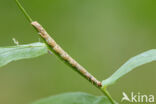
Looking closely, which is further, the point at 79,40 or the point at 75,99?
the point at 79,40

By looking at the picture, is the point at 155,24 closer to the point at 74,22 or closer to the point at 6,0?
the point at 74,22

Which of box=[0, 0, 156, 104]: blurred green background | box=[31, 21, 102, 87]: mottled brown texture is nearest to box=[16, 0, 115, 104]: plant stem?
box=[31, 21, 102, 87]: mottled brown texture

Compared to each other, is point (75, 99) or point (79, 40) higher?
point (75, 99)

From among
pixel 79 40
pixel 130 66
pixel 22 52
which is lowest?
pixel 79 40

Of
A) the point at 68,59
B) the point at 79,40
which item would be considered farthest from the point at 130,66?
the point at 79,40

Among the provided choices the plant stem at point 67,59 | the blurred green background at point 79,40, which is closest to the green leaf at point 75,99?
the plant stem at point 67,59

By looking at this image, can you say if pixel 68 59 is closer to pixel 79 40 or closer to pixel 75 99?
pixel 75 99
